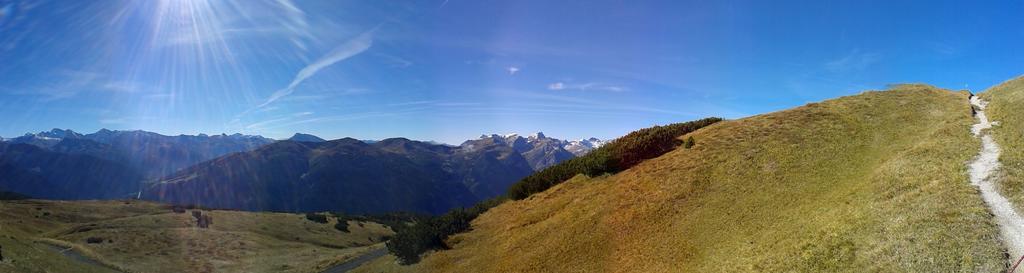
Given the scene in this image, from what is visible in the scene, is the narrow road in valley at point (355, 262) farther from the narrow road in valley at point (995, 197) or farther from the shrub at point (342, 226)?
the shrub at point (342, 226)

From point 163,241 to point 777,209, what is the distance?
253ft

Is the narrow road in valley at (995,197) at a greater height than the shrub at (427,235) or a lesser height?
greater

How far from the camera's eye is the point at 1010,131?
32438mm

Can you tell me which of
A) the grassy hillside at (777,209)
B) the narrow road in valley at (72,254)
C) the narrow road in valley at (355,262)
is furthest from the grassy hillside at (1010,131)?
the narrow road in valley at (72,254)

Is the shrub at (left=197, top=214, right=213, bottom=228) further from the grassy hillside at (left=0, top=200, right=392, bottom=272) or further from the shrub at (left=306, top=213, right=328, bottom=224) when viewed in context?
the shrub at (left=306, top=213, right=328, bottom=224)

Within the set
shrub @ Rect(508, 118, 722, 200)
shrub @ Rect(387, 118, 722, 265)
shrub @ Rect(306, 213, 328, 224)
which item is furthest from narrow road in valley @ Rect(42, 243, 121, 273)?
shrub @ Rect(306, 213, 328, 224)

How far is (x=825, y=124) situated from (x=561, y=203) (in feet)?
92.5

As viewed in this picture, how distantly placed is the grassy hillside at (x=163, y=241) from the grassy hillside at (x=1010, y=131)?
57305 mm

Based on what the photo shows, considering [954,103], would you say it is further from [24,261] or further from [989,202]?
[24,261]

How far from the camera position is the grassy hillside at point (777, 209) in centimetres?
1975

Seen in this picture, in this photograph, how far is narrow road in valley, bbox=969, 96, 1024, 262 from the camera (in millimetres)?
17562

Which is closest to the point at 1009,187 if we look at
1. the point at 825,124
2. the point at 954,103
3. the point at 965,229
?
the point at 965,229

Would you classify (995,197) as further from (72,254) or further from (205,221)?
(205,221)

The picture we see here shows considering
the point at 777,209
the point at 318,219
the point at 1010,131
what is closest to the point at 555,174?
the point at 777,209
